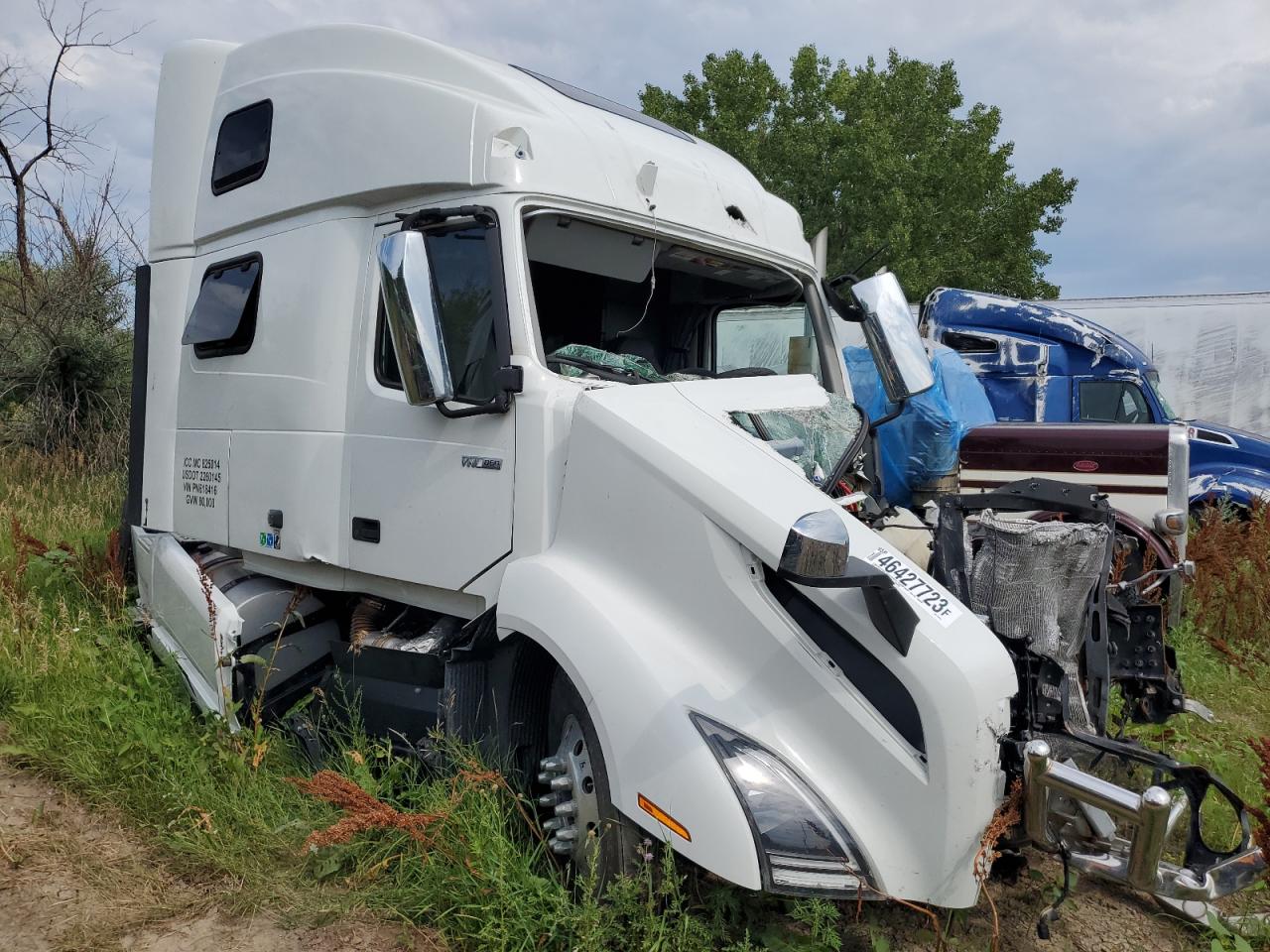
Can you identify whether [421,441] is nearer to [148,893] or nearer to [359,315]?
[359,315]

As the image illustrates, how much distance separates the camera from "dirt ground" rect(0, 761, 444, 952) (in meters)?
3.20

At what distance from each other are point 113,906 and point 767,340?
143 inches

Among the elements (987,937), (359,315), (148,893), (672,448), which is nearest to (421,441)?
(359,315)

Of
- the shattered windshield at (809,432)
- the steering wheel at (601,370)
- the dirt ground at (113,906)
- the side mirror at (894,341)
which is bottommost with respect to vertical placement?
the dirt ground at (113,906)

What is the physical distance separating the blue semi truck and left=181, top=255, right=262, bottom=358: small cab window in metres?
8.17

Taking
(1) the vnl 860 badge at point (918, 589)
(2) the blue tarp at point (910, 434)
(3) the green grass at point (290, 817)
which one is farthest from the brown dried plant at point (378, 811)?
(2) the blue tarp at point (910, 434)

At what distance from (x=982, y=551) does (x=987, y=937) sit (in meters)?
1.24

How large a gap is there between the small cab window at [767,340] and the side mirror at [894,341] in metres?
0.55

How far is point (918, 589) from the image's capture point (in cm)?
262

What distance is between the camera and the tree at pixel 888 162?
18766 mm

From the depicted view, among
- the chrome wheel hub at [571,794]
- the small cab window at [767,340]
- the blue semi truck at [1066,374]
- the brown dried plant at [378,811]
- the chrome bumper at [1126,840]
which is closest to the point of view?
the chrome bumper at [1126,840]

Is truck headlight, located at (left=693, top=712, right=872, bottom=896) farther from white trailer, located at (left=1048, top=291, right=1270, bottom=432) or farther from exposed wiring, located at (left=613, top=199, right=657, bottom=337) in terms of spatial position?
white trailer, located at (left=1048, top=291, right=1270, bottom=432)

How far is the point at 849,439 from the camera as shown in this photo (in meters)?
3.62

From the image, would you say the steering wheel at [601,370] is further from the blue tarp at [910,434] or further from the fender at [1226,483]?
the fender at [1226,483]
